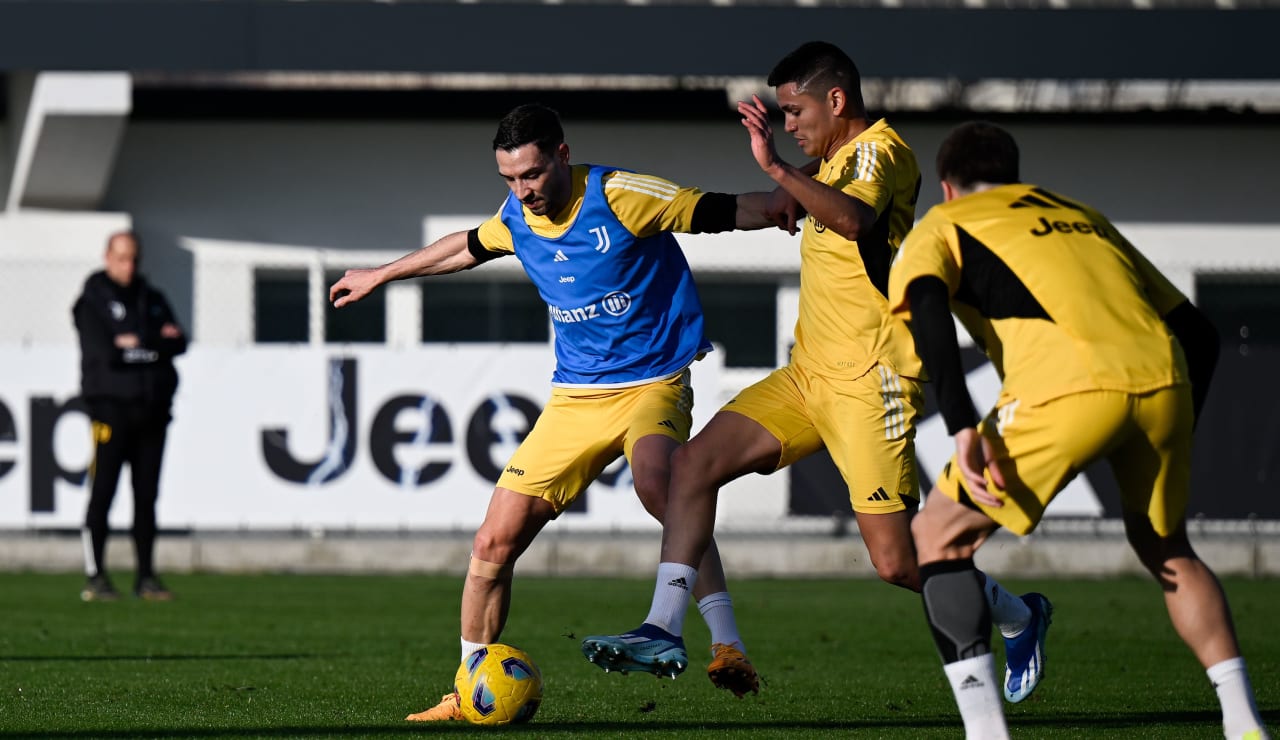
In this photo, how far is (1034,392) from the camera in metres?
4.73

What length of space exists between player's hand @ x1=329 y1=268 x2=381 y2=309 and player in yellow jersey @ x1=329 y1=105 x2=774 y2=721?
555 millimetres

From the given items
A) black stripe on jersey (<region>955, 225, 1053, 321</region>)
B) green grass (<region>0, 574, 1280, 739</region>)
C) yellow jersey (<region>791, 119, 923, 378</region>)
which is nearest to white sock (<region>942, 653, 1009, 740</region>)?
black stripe on jersey (<region>955, 225, 1053, 321</region>)

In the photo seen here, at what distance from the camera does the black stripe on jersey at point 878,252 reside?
6.24 metres

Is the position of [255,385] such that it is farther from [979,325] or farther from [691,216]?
[979,325]

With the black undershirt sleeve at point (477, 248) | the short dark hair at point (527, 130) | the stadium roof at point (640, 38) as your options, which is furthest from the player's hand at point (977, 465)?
the stadium roof at point (640, 38)

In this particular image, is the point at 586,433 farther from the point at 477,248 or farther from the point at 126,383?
the point at 126,383

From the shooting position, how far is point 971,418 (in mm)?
4711

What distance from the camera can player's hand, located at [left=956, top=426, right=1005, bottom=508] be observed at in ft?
15.3

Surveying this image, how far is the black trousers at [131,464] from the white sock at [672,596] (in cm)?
685

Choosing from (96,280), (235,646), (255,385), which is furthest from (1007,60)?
(235,646)

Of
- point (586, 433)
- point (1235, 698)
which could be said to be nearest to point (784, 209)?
point (586, 433)

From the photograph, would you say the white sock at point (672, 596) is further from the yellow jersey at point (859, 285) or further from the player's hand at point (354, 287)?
the player's hand at point (354, 287)

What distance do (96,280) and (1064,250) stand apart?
8.61 m

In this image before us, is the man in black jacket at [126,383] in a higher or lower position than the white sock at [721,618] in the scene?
higher
